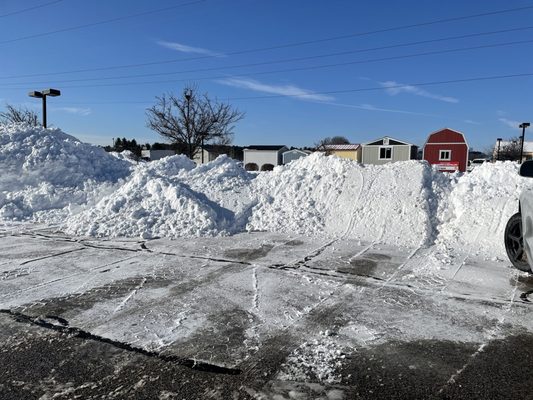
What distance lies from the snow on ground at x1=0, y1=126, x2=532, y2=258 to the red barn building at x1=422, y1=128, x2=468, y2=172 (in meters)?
36.1

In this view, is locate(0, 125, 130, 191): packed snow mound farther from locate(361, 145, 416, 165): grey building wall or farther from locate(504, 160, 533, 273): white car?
locate(361, 145, 416, 165): grey building wall

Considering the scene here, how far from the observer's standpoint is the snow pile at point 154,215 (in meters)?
8.41

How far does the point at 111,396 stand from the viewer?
2.70m

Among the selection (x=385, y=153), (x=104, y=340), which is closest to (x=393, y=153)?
(x=385, y=153)

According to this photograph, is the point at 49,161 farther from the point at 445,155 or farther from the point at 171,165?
the point at 445,155

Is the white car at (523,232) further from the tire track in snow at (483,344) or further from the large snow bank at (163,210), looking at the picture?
the large snow bank at (163,210)

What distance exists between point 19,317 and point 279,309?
275 centimetres

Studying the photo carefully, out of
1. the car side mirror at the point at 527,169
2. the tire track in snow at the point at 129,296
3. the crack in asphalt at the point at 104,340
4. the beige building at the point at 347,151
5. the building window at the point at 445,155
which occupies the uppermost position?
the beige building at the point at 347,151

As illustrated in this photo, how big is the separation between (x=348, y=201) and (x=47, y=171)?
10.1 meters

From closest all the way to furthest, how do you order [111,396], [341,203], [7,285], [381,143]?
[111,396]
[7,285]
[341,203]
[381,143]

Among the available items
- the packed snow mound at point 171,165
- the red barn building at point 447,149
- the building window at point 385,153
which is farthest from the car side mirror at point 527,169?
the building window at point 385,153

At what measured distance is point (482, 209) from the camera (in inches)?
316

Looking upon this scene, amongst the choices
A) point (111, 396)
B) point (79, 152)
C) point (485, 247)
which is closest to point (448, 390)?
point (111, 396)

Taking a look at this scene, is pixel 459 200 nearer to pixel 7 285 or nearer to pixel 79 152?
pixel 7 285
